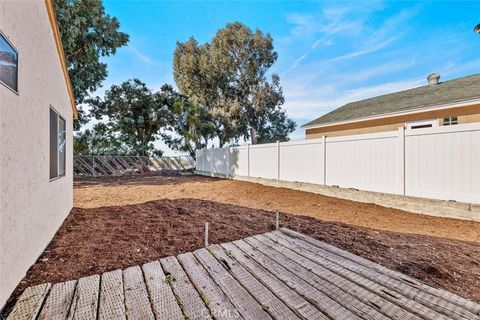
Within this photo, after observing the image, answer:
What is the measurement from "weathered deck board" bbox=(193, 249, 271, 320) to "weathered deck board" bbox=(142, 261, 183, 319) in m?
0.37

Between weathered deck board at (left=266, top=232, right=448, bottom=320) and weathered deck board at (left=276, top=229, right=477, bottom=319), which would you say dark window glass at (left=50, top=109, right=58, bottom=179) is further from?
weathered deck board at (left=276, top=229, right=477, bottom=319)

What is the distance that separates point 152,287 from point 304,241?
1781mm

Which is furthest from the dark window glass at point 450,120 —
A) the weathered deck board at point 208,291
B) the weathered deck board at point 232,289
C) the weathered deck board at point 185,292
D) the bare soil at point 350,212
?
the weathered deck board at point 185,292

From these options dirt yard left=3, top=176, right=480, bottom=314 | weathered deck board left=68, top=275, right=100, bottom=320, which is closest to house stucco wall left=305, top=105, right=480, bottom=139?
dirt yard left=3, top=176, right=480, bottom=314

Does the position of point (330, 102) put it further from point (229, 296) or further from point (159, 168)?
point (229, 296)

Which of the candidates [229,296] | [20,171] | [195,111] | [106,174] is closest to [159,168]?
[106,174]

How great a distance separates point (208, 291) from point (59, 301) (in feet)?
3.51

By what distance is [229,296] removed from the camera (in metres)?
1.73

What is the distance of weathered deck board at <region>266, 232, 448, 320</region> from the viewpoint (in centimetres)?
154

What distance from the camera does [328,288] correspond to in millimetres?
1821

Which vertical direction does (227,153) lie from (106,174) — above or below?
above

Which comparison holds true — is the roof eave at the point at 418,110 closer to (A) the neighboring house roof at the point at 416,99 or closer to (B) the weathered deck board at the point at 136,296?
(A) the neighboring house roof at the point at 416,99

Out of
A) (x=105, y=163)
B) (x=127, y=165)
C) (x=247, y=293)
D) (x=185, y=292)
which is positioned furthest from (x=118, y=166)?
(x=247, y=293)

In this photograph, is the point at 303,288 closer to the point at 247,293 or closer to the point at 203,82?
the point at 247,293
